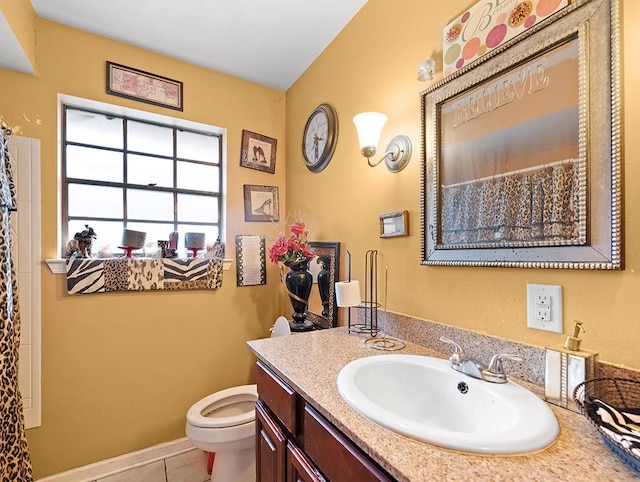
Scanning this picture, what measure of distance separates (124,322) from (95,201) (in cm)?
78

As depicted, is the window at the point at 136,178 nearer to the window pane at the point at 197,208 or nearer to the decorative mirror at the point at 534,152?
the window pane at the point at 197,208

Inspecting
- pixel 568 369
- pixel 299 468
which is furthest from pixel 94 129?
pixel 568 369

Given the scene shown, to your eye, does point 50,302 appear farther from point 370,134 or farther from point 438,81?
point 438,81

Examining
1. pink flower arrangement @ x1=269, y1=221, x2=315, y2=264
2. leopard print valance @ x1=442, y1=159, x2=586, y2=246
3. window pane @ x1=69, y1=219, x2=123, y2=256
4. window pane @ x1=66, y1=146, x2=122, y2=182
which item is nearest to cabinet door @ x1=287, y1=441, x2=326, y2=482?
leopard print valance @ x1=442, y1=159, x2=586, y2=246

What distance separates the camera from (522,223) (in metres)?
0.91

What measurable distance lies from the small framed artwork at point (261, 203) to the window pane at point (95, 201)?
82cm

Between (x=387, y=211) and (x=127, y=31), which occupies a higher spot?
(x=127, y=31)

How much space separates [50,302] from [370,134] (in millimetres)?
1924

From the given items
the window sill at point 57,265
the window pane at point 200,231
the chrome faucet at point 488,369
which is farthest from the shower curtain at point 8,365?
the chrome faucet at point 488,369

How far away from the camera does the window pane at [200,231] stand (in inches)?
84.3

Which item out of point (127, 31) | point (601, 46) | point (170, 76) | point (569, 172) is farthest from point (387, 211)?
point (127, 31)

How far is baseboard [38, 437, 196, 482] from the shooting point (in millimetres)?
1673

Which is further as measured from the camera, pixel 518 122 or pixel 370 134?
pixel 370 134

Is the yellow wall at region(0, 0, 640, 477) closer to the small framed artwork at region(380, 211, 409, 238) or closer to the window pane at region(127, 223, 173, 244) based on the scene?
the small framed artwork at region(380, 211, 409, 238)
